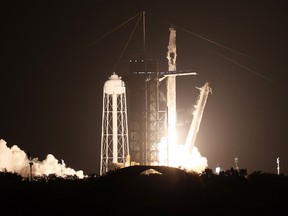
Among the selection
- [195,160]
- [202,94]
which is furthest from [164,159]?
[202,94]

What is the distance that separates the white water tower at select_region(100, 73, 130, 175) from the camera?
68875mm

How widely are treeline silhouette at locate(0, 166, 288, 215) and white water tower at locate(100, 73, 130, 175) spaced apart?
45236 millimetres

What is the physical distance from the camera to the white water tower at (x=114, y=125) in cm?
6888

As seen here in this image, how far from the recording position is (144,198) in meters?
20.2

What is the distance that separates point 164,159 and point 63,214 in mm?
54015

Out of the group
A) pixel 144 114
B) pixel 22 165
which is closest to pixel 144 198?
pixel 144 114

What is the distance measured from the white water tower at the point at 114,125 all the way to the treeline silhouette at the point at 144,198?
148 ft

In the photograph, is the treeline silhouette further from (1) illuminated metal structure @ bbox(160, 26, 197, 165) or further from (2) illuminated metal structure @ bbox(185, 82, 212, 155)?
(1) illuminated metal structure @ bbox(160, 26, 197, 165)

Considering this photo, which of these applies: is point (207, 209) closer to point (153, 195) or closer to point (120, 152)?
point (153, 195)

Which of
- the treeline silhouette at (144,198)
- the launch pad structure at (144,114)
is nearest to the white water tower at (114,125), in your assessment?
the launch pad structure at (144,114)

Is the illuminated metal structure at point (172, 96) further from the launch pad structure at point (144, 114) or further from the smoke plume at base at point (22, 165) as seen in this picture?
the smoke plume at base at point (22, 165)

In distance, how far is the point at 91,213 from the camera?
18.0 metres

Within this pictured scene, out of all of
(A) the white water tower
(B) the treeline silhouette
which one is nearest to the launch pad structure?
(A) the white water tower

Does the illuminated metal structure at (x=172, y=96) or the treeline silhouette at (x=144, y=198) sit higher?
the illuminated metal structure at (x=172, y=96)
